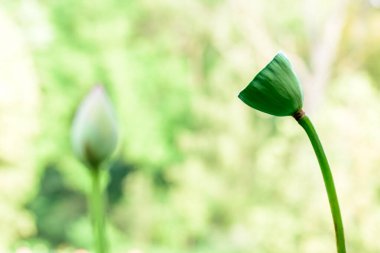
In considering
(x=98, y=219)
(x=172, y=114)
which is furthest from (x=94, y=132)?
(x=172, y=114)

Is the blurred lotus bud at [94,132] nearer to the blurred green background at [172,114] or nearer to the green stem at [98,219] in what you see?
the green stem at [98,219]

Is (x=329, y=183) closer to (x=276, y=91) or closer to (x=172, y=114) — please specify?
(x=276, y=91)

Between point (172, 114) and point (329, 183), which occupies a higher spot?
point (172, 114)

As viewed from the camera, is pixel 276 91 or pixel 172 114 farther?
pixel 172 114

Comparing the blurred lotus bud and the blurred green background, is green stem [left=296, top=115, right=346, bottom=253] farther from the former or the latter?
the blurred green background

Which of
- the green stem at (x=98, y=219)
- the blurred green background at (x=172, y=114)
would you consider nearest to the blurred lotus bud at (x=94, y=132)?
the green stem at (x=98, y=219)

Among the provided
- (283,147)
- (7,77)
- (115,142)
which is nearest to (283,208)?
(283,147)

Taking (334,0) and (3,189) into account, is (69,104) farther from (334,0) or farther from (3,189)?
(334,0)
